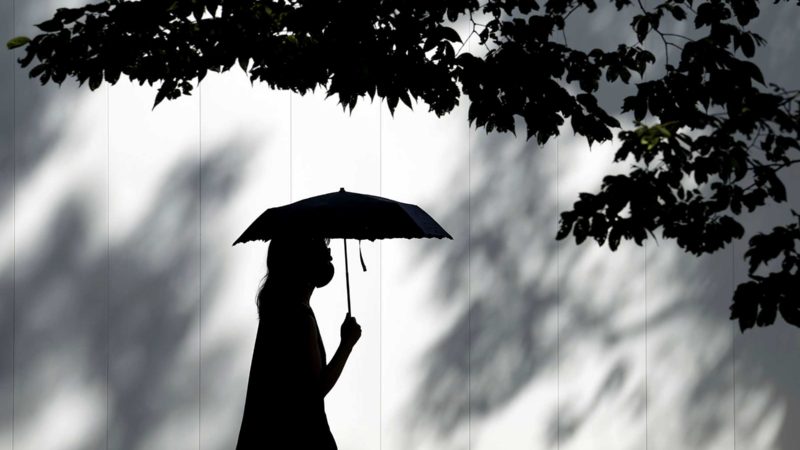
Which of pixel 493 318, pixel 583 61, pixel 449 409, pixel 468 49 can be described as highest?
pixel 468 49

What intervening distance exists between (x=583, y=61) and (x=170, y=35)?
1.35 meters

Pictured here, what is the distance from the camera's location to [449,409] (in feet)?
18.2

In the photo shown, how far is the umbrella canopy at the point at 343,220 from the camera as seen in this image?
140 inches

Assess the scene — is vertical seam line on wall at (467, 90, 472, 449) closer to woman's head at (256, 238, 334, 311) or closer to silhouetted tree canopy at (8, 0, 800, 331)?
silhouetted tree canopy at (8, 0, 800, 331)

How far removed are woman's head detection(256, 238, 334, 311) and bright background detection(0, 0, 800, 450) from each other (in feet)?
6.25

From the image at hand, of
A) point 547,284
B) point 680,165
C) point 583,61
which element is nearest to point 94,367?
point 547,284

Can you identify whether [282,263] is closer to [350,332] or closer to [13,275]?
[350,332]

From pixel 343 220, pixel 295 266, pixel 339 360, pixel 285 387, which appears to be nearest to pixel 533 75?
pixel 343 220

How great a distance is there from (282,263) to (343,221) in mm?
291

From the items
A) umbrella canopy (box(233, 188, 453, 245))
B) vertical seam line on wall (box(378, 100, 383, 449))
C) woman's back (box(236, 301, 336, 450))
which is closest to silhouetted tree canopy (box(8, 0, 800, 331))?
umbrella canopy (box(233, 188, 453, 245))

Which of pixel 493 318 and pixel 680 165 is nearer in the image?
pixel 680 165

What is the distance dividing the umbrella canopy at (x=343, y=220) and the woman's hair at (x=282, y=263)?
47 mm

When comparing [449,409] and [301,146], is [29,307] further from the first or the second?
[449,409]

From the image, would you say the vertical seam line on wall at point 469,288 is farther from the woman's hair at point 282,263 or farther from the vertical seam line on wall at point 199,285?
the woman's hair at point 282,263
